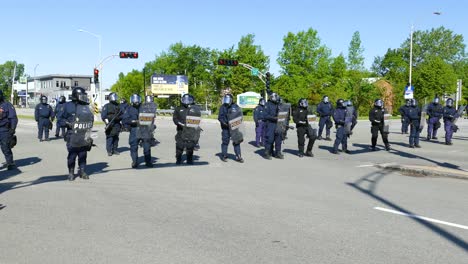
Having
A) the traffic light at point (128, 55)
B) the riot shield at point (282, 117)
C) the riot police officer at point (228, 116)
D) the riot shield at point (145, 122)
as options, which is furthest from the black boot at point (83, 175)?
the traffic light at point (128, 55)

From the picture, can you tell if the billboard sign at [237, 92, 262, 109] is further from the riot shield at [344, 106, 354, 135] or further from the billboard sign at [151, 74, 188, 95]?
the riot shield at [344, 106, 354, 135]

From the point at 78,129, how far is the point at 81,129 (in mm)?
56

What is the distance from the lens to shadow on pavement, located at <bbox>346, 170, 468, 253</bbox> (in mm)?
5152

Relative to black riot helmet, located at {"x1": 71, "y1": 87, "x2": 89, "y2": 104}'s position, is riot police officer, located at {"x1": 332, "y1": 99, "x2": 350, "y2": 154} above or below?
below

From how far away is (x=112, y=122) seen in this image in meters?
13.7

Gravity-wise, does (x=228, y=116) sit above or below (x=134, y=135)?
above

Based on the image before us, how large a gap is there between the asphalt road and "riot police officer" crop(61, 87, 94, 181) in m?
0.52

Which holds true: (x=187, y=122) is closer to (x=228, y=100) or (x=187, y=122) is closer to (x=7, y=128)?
(x=228, y=100)

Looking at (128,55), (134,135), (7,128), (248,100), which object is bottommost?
(134,135)

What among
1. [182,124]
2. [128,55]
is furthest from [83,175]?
[128,55]

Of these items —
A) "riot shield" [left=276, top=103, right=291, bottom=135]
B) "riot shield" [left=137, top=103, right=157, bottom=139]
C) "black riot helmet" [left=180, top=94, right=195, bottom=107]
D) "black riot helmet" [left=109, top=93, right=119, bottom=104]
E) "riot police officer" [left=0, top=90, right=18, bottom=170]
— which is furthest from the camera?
"black riot helmet" [left=109, top=93, right=119, bottom=104]

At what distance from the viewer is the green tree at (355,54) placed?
6262 cm

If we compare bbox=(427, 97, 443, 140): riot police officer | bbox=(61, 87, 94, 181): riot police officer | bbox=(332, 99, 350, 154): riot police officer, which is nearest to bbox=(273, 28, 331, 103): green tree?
bbox=(427, 97, 443, 140): riot police officer

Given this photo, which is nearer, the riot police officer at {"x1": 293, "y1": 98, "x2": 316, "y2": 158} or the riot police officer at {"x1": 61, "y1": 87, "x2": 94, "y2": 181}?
the riot police officer at {"x1": 61, "y1": 87, "x2": 94, "y2": 181}
